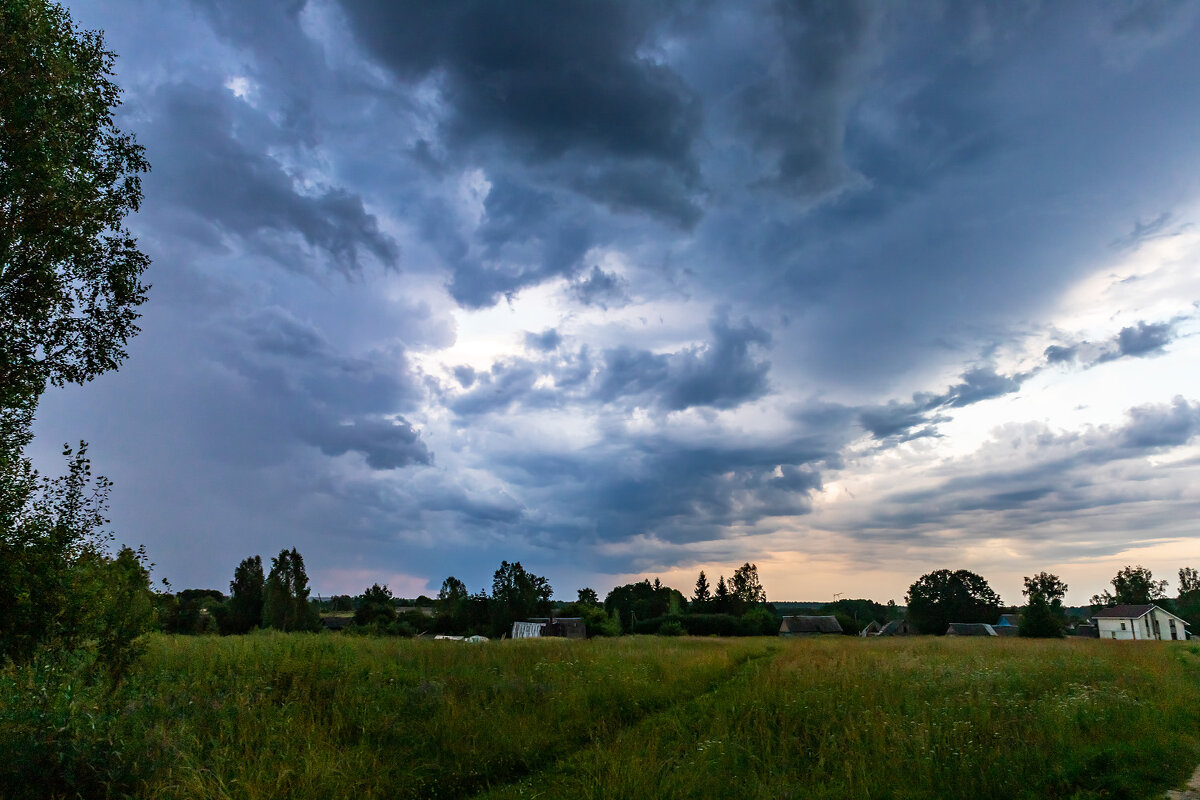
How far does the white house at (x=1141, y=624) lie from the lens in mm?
70688

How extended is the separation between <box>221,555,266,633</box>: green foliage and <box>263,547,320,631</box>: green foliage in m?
5.60

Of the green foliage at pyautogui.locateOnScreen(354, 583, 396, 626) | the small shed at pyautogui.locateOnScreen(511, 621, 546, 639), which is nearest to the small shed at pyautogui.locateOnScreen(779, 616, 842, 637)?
the small shed at pyautogui.locateOnScreen(511, 621, 546, 639)

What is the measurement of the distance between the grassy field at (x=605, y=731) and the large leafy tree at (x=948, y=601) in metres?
87.8

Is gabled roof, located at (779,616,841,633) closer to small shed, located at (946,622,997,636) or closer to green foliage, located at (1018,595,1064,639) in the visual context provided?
small shed, located at (946,622,997,636)

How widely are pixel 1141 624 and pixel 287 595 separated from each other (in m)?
93.5

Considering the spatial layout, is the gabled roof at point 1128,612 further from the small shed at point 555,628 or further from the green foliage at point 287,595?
the green foliage at point 287,595

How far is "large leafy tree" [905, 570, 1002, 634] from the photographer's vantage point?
302 ft

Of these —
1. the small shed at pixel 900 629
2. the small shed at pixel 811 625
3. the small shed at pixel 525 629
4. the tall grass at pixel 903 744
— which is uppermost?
the tall grass at pixel 903 744

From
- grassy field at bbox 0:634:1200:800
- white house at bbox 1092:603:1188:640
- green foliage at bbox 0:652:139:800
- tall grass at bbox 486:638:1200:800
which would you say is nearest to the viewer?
green foliage at bbox 0:652:139:800

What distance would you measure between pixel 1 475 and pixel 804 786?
13.2 metres

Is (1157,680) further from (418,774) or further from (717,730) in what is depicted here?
(418,774)

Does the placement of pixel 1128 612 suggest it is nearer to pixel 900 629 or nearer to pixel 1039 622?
pixel 1039 622

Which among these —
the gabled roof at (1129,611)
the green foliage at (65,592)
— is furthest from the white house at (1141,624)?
the green foliage at (65,592)

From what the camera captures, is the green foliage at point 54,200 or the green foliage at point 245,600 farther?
the green foliage at point 245,600
